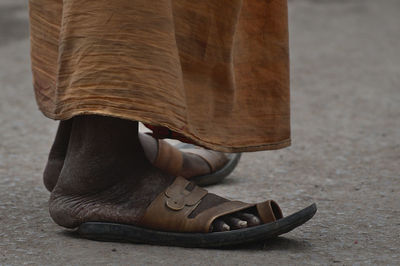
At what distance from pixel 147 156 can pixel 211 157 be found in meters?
0.24

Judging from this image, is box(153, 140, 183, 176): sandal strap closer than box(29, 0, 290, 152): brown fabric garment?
No

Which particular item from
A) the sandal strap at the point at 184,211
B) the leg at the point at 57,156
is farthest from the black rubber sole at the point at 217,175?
the sandal strap at the point at 184,211

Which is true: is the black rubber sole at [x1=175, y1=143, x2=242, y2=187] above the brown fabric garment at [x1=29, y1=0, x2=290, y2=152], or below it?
below

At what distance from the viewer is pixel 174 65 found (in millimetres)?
1257

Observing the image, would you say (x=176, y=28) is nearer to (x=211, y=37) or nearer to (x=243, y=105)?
(x=211, y=37)

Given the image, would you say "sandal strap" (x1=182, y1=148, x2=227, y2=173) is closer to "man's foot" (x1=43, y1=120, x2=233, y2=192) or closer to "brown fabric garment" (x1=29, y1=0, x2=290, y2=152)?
"man's foot" (x1=43, y1=120, x2=233, y2=192)

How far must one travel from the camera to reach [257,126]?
1.49 m

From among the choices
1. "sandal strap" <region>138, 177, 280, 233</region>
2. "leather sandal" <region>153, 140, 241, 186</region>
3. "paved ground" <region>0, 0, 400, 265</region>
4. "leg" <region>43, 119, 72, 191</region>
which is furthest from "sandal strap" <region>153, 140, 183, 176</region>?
"sandal strap" <region>138, 177, 280, 233</region>

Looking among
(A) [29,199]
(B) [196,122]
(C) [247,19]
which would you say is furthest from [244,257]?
(A) [29,199]

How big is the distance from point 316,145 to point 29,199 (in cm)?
106

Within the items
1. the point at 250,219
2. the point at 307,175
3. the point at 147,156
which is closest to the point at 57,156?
the point at 147,156

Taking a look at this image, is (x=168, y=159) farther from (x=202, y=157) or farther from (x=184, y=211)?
(x=184, y=211)

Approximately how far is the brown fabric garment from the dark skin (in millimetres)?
89

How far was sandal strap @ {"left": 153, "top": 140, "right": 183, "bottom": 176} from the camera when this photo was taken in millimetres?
1713
